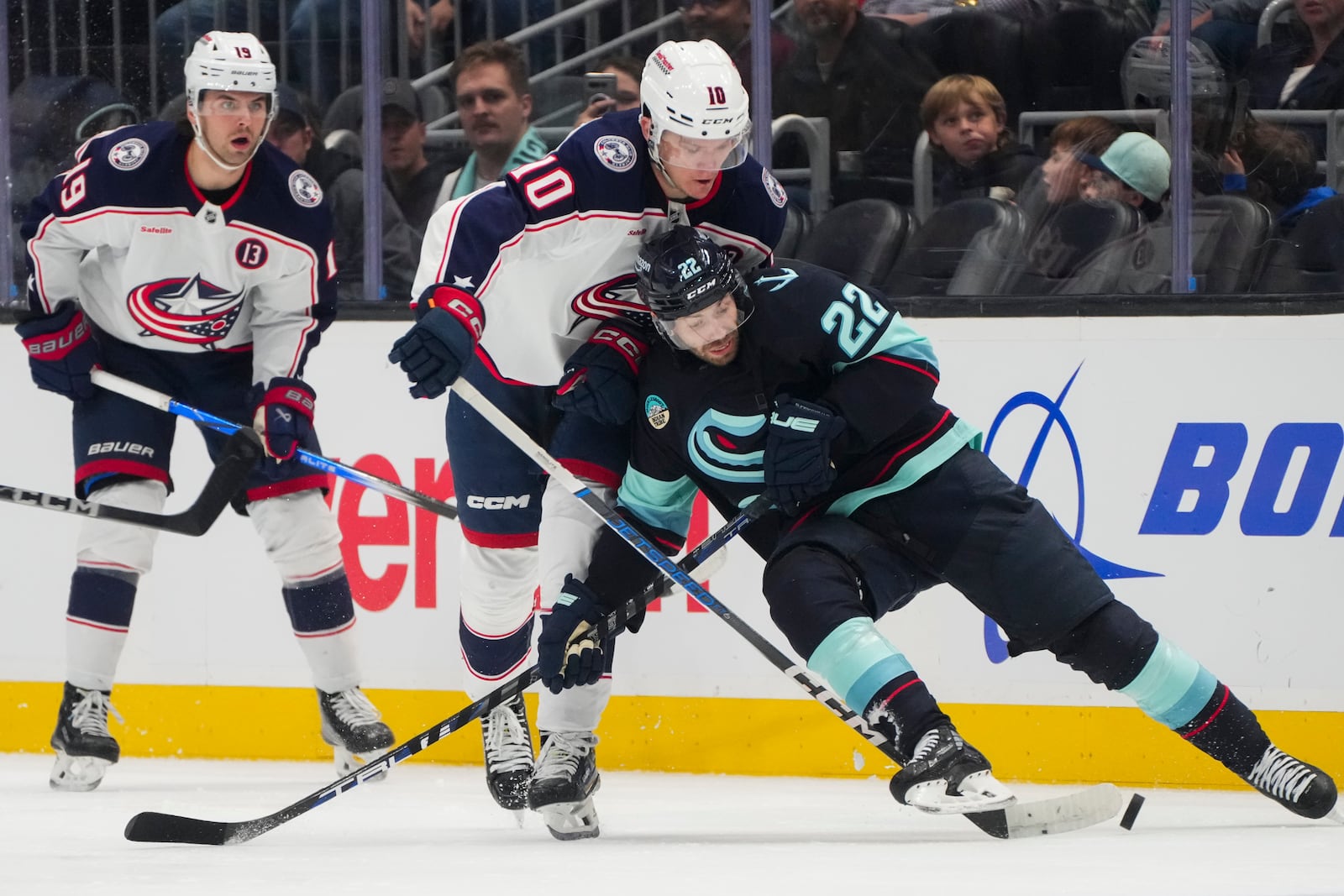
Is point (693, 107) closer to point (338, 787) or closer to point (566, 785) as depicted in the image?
point (566, 785)

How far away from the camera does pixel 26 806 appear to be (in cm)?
352

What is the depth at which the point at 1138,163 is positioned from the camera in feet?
12.2

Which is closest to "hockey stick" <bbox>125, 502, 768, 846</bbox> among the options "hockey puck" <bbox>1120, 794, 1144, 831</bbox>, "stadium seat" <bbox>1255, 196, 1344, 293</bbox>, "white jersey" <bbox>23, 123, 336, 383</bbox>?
"hockey puck" <bbox>1120, 794, 1144, 831</bbox>

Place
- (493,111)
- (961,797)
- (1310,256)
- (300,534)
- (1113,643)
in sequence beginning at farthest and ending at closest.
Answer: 1. (493,111)
2. (300,534)
3. (1310,256)
4. (1113,643)
5. (961,797)

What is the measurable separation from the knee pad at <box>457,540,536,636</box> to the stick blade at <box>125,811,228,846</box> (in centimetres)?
62

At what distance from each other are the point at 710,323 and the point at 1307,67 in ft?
4.94

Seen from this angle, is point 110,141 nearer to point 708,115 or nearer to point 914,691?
point 708,115

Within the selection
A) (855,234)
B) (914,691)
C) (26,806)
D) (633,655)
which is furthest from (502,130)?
(914,691)

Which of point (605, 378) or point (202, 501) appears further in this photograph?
point (202, 501)

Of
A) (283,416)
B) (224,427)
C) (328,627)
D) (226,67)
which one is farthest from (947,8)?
(328,627)

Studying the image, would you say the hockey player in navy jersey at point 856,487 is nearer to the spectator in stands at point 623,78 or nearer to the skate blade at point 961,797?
the skate blade at point 961,797

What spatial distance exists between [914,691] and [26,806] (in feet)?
5.88

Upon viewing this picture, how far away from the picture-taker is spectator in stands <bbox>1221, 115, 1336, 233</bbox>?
360cm

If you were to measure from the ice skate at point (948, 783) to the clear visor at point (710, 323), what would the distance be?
2.17ft
